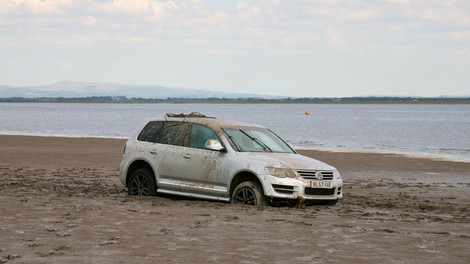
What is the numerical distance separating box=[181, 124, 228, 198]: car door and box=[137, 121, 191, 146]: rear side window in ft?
0.60

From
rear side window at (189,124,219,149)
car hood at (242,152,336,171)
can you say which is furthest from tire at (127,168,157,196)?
car hood at (242,152,336,171)

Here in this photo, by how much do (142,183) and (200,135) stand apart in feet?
4.86

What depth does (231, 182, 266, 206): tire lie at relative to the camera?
1485 centimetres

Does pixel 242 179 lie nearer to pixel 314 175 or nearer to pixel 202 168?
pixel 202 168

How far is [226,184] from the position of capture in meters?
15.3

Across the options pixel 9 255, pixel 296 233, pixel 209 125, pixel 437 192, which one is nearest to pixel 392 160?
pixel 437 192

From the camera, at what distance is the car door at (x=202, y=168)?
50.4 feet

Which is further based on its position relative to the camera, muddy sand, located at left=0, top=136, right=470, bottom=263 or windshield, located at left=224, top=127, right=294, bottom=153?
windshield, located at left=224, top=127, right=294, bottom=153

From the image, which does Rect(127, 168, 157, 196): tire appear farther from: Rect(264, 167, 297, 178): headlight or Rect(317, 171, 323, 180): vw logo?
Rect(317, 171, 323, 180): vw logo

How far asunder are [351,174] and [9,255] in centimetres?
1628

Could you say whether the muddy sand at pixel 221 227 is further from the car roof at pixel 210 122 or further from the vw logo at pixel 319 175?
the car roof at pixel 210 122

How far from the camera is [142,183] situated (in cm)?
1653

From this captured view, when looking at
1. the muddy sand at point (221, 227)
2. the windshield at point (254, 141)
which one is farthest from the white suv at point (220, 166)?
the muddy sand at point (221, 227)

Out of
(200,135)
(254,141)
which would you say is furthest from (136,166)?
(254,141)
